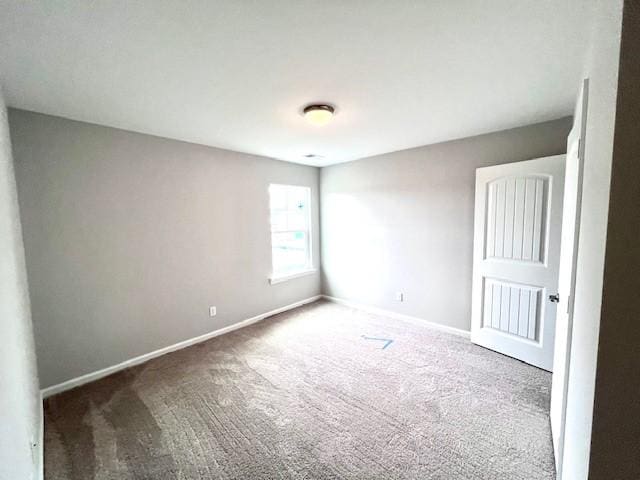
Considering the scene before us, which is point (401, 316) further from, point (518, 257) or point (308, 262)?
point (308, 262)

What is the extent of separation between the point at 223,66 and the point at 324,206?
3.18 m

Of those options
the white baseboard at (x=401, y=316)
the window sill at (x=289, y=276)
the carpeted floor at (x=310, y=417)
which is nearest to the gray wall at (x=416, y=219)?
the white baseboard at (x=401, y=316)

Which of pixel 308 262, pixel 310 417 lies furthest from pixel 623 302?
pixel 308 262

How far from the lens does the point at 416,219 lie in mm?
3504

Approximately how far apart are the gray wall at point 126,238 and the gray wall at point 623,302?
3.28m

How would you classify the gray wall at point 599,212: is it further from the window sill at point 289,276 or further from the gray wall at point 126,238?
the window sill at point 289,276

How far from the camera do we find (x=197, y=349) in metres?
2.99

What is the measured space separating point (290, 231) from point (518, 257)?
121 inches

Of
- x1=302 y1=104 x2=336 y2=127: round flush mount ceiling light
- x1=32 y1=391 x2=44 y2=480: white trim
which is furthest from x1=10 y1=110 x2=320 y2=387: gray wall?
x1=302 y1=104 x2=336 y2=127: round flush mount ceiling light

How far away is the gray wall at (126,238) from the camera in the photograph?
2.18 metres

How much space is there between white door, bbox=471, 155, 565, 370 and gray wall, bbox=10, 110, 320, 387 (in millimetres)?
2846

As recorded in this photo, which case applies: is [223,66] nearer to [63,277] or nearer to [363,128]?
[363,128]

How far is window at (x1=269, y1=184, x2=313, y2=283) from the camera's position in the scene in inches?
162

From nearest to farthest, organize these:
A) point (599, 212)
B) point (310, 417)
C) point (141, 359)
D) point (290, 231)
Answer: point (599, 212)
point (310, 417)
point (141, 359)
point (290, 231)
